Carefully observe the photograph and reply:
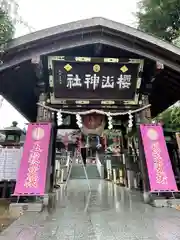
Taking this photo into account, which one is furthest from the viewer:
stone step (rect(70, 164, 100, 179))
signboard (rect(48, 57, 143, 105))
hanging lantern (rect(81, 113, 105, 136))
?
stone step (rect(70, 164, 100, 179))

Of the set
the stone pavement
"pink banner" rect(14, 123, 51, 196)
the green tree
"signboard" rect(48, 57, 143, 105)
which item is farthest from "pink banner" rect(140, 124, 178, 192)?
the green tree

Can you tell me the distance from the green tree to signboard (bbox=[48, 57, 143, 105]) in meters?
6.75

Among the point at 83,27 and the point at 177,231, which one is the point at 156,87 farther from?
the point at 177,231

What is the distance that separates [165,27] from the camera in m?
12.8

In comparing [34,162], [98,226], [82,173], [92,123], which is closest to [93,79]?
[92,123]

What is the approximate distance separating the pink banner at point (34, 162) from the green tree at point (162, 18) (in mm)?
9470

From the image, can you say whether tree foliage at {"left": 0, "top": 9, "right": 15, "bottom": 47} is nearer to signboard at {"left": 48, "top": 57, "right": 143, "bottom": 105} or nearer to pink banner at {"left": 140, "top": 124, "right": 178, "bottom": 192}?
signboard at {"left": 48, "top": 57, "right": 143, "bottom": 105}

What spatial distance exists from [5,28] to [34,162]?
148 inches

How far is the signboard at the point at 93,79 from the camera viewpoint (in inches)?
266

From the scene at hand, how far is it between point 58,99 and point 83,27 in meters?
2.35

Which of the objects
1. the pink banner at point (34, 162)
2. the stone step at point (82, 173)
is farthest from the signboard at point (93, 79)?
the stone step at point (82, 173)

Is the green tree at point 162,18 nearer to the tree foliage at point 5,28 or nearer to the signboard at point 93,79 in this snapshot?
the signboard at point 93,79

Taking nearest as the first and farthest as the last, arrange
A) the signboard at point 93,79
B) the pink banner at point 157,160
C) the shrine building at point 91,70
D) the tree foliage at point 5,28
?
1. the tree foliage at point 5,28
2. the shrine building at point 91,70
3. the pink banner at point 157,160
4. the signboard at point 93,79

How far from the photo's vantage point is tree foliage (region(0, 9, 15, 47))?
5863 mm
